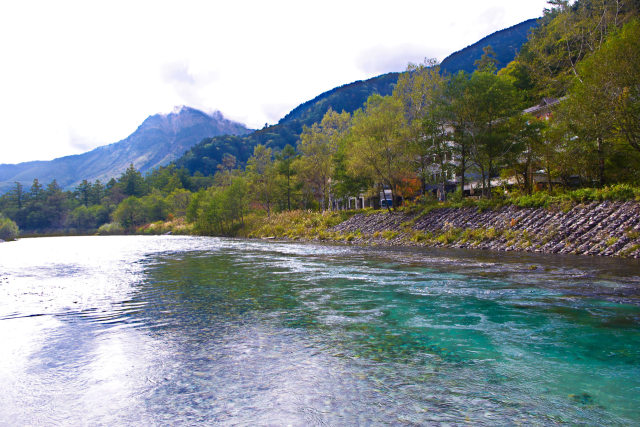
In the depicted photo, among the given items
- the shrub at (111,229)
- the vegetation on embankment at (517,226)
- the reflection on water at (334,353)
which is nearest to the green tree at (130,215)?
the shrub at (111,229)

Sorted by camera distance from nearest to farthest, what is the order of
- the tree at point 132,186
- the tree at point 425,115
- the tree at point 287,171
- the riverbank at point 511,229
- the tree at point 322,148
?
the riverbank at point 511,229 < the tree at point 425,115 < the tree at point 322,148 < the tree at point 287,171 < the tree at point 132,186

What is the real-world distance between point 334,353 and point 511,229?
2310cm

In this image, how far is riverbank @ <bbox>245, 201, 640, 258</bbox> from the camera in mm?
19516

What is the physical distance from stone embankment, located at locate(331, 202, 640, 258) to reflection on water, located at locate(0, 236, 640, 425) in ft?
22.7

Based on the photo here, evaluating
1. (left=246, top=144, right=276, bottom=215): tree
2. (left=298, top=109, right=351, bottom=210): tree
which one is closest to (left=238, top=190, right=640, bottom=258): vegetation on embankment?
(left=298, top=109, right=351, bottom=210): tree

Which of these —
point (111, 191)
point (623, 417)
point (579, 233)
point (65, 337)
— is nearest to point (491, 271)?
point (579, 233)

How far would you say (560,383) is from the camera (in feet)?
17.0

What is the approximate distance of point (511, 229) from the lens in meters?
25.6

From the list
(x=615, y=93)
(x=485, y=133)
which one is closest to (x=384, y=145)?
(x=485, y=133)

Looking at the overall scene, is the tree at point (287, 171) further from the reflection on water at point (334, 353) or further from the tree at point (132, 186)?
the tree at point (132, 186)

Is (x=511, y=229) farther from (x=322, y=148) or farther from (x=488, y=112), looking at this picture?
(x=322, y=148)

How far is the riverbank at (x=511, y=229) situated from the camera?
1952cm

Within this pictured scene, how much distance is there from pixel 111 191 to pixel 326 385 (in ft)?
587

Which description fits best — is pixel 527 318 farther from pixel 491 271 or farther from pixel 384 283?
pixel 491 271
